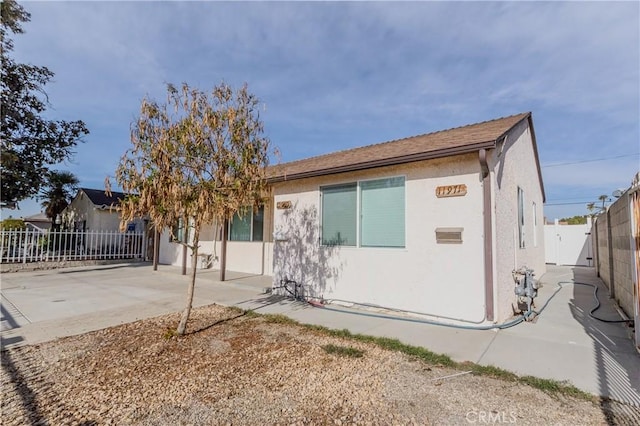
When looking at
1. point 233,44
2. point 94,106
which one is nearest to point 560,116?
point 233,44

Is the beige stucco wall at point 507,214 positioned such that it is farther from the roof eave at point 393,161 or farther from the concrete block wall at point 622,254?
the concrete block wall at point 622,254

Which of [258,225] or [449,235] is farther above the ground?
[258,225]

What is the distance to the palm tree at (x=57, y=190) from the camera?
16.7 m

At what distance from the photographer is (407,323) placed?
5723 mm

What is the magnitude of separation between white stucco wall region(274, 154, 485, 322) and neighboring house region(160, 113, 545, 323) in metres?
0.02

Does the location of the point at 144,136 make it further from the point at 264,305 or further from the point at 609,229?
the point at 609,229

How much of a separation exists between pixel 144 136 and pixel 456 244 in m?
5.41

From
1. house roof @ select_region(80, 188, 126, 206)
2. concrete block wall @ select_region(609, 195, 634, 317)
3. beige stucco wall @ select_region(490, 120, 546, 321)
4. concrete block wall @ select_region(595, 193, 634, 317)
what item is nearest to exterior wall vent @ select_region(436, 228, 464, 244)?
beige stucco wall @ select_region(490, 120, 546, 321)

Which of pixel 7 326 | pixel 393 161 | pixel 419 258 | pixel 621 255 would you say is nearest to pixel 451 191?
pixel 393 161

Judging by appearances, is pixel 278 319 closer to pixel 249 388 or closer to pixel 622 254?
pixel 249 388

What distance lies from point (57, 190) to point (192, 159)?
19179 mm

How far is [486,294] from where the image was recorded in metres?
5.31

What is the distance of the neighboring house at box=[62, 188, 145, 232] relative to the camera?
63.9 ft

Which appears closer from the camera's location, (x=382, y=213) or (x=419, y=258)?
(x=419, y=258)
